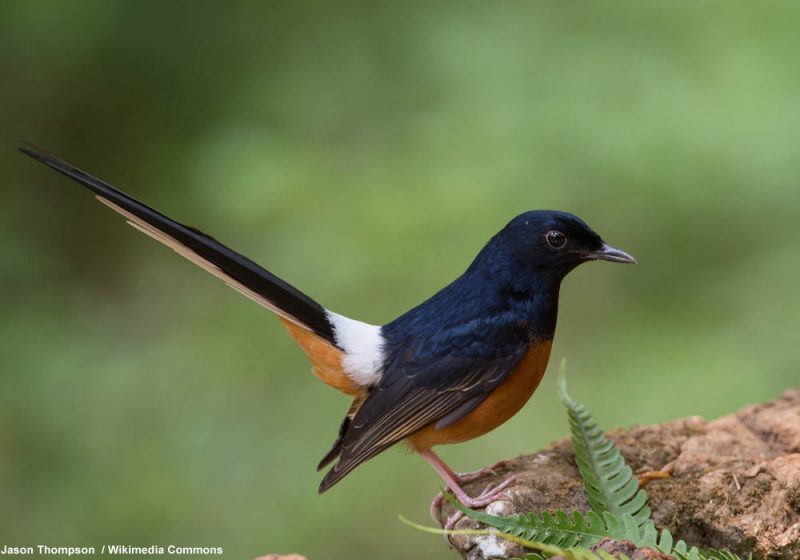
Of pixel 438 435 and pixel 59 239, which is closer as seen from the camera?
pixel 438 435

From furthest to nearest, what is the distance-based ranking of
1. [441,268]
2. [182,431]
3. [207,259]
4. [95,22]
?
[95,22] < [441,268] < [182,431] < [207,259]

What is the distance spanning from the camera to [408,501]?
663 centimetres

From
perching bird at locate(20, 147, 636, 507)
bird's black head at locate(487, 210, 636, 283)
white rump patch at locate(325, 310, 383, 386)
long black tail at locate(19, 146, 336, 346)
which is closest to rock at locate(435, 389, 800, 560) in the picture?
perching bird at locate(20, 147, 636, 507)

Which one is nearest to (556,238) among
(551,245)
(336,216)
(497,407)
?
(551,245)

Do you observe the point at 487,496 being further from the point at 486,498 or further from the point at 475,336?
the point at 475,336

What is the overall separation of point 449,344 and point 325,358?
537mm

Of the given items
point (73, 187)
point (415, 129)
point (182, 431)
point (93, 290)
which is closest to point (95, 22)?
point (73, 187)

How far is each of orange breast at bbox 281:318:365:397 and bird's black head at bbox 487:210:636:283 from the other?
2.82ft

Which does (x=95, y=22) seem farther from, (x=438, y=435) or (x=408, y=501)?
(x=438, y=435)

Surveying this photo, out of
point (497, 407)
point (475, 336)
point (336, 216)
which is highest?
point (336, 216)

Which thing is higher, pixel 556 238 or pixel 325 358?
pixel 556 238


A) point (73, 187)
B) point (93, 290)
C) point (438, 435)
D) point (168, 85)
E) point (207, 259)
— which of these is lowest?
point (438, 435)

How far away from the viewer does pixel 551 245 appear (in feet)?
13.3

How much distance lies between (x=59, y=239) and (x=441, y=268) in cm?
354
